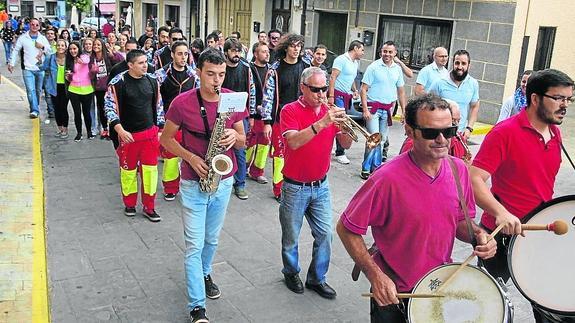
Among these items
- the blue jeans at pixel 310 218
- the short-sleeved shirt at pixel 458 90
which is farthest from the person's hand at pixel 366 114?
the blue jeans at pixel 310 218

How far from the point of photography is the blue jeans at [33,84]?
468 inches

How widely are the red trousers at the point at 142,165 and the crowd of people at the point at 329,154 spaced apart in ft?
0.04

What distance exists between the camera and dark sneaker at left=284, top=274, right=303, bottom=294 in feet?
16.8

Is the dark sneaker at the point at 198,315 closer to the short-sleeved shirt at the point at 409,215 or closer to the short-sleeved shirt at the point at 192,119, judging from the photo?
the short-sleeved shirt at the point at 192,119

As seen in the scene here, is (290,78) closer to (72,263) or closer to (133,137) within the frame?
(133,137)

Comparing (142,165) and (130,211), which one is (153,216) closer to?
(130,211)

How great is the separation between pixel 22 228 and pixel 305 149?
3.43 meters

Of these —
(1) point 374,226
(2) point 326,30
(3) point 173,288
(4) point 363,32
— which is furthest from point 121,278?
(2) point 326,30

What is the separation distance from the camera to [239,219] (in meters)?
6.96

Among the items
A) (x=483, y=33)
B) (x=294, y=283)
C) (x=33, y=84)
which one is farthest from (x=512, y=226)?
(x=33, y=84)

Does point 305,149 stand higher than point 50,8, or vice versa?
point 50,8

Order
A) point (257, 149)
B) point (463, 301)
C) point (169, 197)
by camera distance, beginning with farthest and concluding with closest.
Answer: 1. point (257, 149)
2. point (169, 197)
3. point (463, 301)

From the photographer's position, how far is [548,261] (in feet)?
11.5

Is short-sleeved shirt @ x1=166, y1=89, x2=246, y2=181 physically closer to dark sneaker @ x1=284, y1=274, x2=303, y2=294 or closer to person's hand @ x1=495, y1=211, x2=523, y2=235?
dark sneaker @ x1=284, y1=274, x2=303, y2=294
